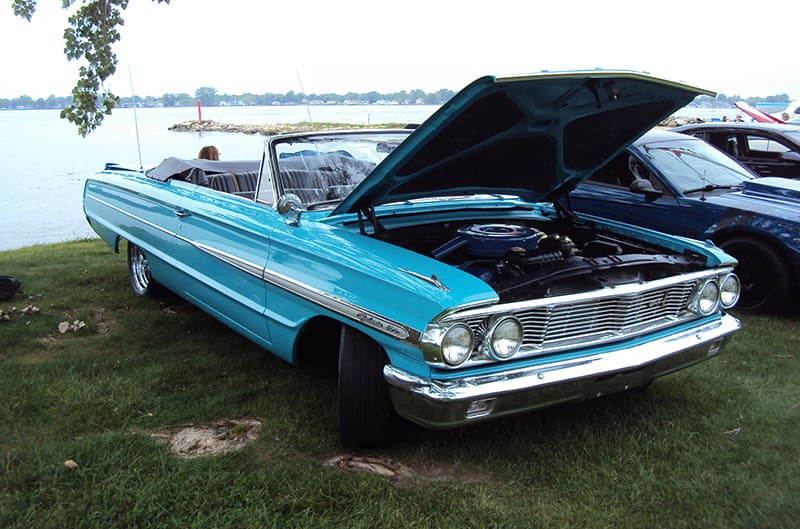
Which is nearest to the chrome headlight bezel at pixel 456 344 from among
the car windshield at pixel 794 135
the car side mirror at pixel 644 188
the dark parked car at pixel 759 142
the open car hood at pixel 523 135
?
the open car hood at pixel 523 135

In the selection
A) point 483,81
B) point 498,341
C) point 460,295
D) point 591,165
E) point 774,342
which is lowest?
point 774,342

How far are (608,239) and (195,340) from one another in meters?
2.82

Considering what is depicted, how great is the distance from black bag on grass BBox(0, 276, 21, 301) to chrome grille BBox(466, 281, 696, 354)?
→ 4.51 m

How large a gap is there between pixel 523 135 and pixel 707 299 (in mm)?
1265

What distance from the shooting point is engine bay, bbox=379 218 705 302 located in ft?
→ 9.40

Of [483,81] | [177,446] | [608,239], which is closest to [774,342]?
[608,239]

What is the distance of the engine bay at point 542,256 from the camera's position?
9.40 ft

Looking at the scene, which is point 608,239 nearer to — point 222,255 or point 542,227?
point 542,227

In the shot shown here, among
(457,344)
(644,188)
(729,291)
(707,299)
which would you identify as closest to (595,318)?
(457,344)

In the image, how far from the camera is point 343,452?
302 cm

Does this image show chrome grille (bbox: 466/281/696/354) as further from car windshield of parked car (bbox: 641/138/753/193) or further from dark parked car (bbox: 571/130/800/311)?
car windshield of parked car (bbox: 641/138/753/193)

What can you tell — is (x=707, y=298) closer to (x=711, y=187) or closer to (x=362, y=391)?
(x=362, y=391)

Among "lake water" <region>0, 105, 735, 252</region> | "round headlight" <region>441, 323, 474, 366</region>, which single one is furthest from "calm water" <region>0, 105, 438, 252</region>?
"round headlight" <region>441, 323, 474, 366</region>

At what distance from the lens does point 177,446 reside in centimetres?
305
